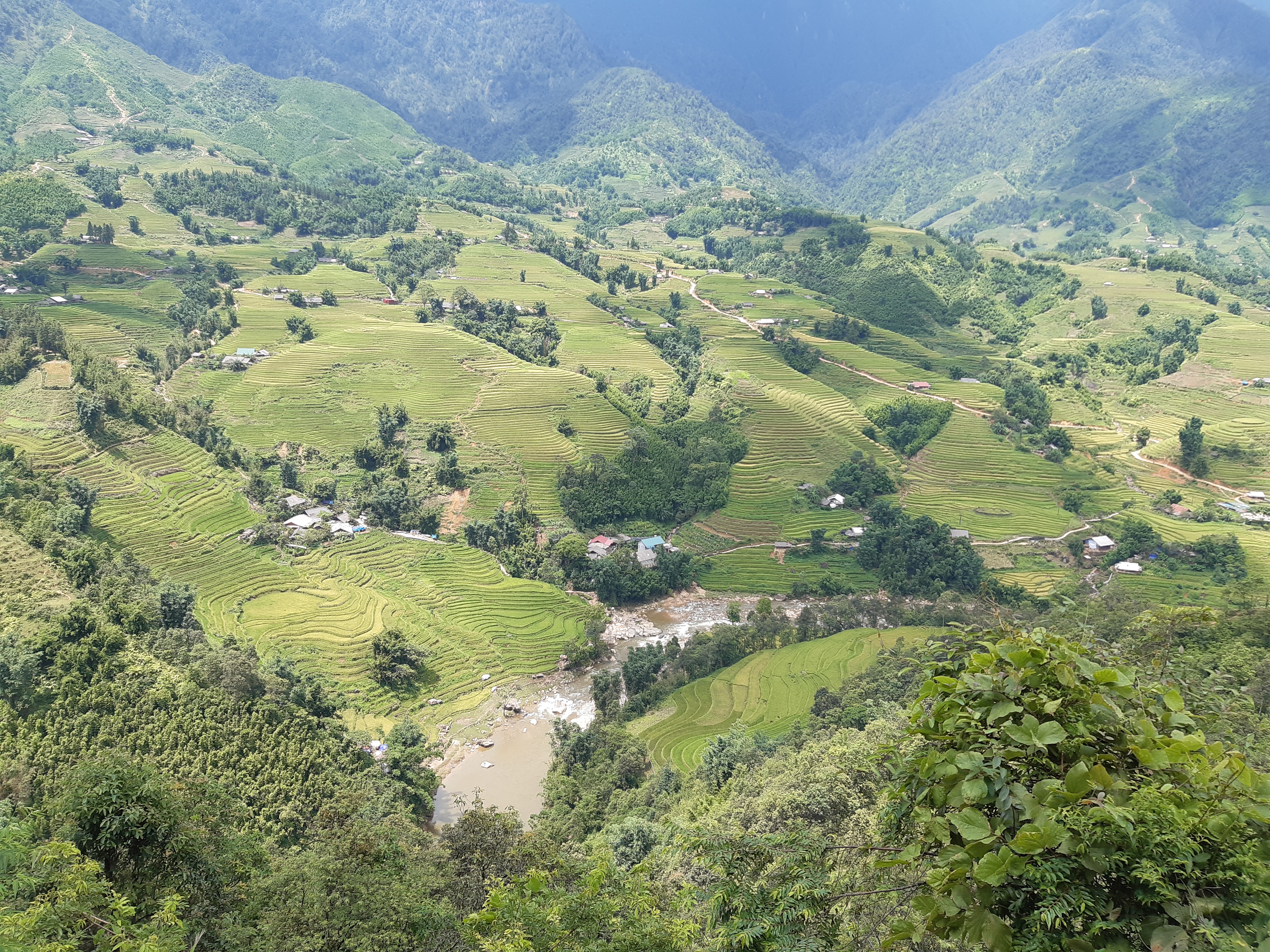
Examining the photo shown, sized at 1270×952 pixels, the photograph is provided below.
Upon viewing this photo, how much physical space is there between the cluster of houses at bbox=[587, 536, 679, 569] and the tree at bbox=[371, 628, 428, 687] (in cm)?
1235

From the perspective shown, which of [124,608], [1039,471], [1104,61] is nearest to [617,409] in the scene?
[1039,471]

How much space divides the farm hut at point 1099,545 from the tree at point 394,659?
3623 cm

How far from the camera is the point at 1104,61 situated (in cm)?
16050

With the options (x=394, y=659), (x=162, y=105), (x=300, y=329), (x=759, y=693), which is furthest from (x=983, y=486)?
(x=162, y=105)

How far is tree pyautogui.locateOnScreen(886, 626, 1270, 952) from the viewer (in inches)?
106

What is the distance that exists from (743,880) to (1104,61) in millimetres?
212668

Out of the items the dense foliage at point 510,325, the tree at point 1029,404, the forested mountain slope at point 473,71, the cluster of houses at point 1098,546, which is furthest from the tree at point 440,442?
the forested mountain slope at point 473,71

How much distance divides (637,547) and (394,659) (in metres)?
15.9

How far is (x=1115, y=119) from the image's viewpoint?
472 ft

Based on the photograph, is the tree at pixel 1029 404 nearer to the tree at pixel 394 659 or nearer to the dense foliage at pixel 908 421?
the dense foliage at pixel 908 421

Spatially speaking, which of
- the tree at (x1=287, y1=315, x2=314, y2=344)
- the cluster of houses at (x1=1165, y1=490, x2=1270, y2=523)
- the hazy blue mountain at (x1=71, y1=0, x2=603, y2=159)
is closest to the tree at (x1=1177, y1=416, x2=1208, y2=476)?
the cluster of houses at (x1=1165, y1=490, x2=1270, y2=523)

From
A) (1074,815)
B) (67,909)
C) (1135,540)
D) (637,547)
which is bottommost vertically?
(637,547)

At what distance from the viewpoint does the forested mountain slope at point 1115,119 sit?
127375mm

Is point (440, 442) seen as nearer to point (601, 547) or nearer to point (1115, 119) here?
point (601, 547)
